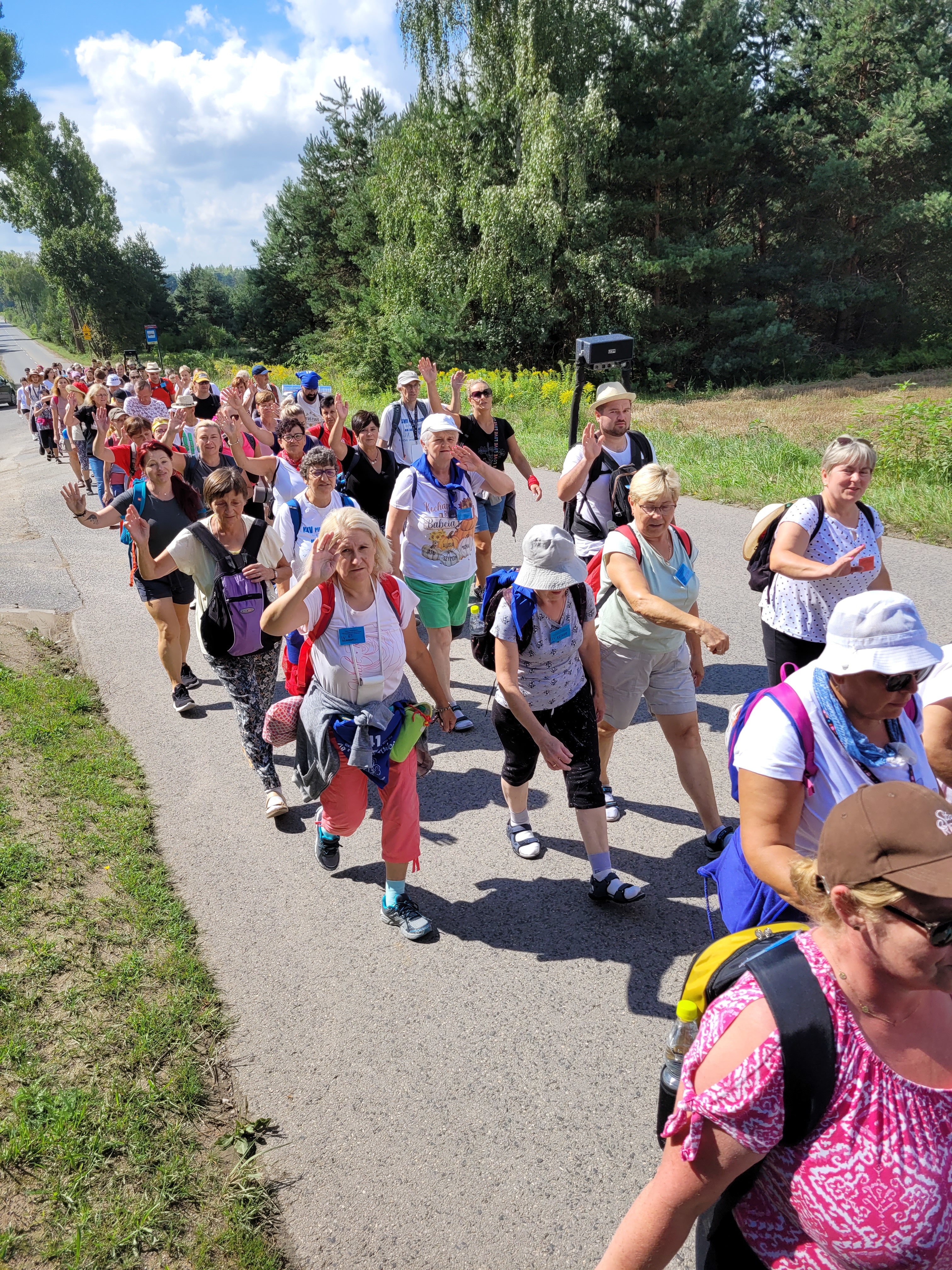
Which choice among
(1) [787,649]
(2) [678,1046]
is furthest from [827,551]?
(2) [678,1046]

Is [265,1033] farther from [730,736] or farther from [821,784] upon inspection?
[821,784]

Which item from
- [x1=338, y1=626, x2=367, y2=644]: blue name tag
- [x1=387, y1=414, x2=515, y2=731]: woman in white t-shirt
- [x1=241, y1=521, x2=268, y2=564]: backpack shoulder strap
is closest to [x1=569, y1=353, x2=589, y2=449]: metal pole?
[x1=387, y1=414, x2=515, y2=731]: woman in white t-shirt

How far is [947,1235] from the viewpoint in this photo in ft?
4.64

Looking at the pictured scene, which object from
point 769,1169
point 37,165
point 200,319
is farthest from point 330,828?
point 37,165

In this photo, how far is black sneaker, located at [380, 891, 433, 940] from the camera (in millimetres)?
3924

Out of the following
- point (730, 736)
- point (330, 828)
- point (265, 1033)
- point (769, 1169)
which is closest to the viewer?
point (769, 1169)

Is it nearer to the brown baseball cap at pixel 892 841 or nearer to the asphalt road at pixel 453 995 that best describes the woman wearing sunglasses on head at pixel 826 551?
the asphalt road at pixel 453 995

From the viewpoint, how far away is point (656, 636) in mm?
4391

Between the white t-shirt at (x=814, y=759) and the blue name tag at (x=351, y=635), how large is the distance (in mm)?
1946

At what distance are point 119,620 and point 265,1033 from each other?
635 cm

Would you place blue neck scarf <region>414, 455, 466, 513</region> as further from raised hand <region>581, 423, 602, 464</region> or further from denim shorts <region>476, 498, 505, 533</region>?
denim shorts <region>476, 498, 505, 533</region>

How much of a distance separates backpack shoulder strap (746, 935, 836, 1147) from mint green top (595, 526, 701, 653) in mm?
2827

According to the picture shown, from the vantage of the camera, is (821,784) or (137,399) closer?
(821,784)

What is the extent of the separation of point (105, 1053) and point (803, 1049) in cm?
282
